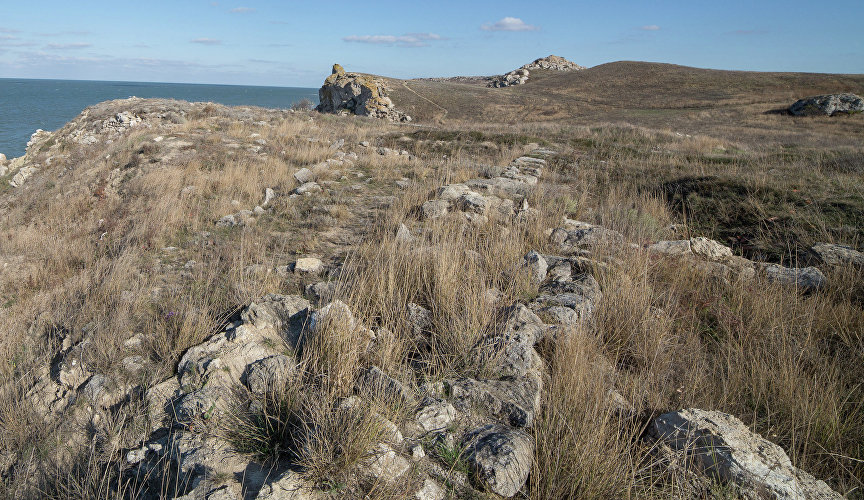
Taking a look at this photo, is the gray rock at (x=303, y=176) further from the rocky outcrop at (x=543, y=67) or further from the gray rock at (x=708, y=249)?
the rocky outcrop at (x=543, y=67)

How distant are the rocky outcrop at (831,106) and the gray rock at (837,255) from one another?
95.8 feet

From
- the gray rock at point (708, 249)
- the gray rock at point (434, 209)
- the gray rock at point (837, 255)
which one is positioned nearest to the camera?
the gray rock at point (837, 255)

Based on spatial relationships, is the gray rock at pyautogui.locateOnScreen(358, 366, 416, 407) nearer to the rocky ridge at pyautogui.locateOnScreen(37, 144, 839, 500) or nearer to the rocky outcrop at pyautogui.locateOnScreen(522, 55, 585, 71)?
the rocky ridge at pyautogui.locateOnScreen(37, 144, 839, 500)

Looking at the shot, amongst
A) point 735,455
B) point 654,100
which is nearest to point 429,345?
point 735,455

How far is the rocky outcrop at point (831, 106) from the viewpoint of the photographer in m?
26.3

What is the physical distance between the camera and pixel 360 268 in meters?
4.29

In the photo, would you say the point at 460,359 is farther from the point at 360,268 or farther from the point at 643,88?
the point at 643,88

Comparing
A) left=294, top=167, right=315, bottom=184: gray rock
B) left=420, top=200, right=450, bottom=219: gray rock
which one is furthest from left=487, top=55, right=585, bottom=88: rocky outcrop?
left=420, top=200, right=450, bottom=219: gray rock

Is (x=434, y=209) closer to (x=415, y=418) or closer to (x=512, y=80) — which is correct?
(x=415, y=418)

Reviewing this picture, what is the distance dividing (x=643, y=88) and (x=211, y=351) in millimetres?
47727

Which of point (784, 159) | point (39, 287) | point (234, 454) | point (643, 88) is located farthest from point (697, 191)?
point (643, 88)

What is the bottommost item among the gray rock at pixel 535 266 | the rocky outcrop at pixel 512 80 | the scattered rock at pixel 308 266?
the scattered rock at pixel 308 266

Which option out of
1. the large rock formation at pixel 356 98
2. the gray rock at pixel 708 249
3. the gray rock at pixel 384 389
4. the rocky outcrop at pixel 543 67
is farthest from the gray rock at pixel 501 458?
the rocky outcrop at pixel 543 67

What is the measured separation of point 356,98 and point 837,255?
2878cm
